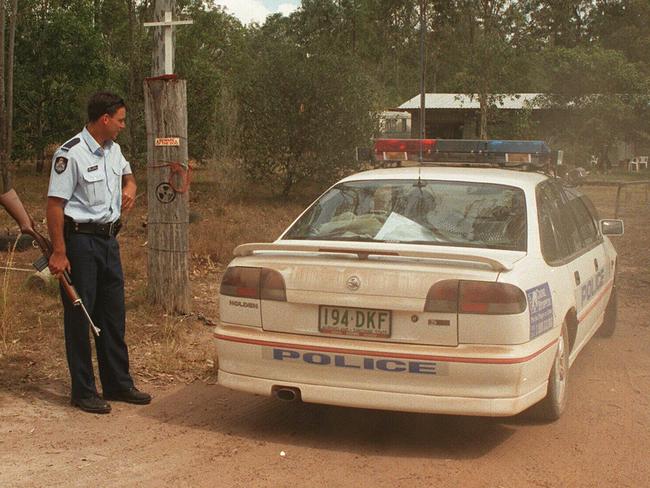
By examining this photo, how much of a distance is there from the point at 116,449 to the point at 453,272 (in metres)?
1.96

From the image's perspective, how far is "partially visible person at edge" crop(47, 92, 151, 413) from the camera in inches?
216

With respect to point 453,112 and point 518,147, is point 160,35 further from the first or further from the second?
point 453,112

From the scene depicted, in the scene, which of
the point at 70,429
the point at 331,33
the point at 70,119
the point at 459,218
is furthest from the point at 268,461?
the point at 331,33

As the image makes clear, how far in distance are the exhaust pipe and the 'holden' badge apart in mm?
614

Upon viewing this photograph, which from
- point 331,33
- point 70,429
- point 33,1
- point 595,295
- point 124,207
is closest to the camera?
point 70,429

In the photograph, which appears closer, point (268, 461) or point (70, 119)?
point (268, 461)

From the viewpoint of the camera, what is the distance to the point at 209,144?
21.2 m

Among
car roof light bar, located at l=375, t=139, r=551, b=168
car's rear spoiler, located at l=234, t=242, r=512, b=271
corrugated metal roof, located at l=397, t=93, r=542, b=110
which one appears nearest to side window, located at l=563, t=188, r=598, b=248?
car roof light bar, located at l=375, t=139, r=551, b=168

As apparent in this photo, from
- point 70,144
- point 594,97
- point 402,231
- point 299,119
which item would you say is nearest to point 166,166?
point 70,144

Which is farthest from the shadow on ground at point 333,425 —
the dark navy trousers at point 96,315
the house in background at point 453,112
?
the house in background at point 453,112

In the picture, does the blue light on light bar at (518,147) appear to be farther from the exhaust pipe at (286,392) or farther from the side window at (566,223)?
the exhaust pipe at (286,392)

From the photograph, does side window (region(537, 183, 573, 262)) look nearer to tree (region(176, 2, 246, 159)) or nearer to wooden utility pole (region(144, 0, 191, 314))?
wooden utility pole (region(144, 0, 191, 314))

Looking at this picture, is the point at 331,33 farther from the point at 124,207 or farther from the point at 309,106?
the point at 124,207

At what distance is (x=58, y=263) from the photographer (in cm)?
548
